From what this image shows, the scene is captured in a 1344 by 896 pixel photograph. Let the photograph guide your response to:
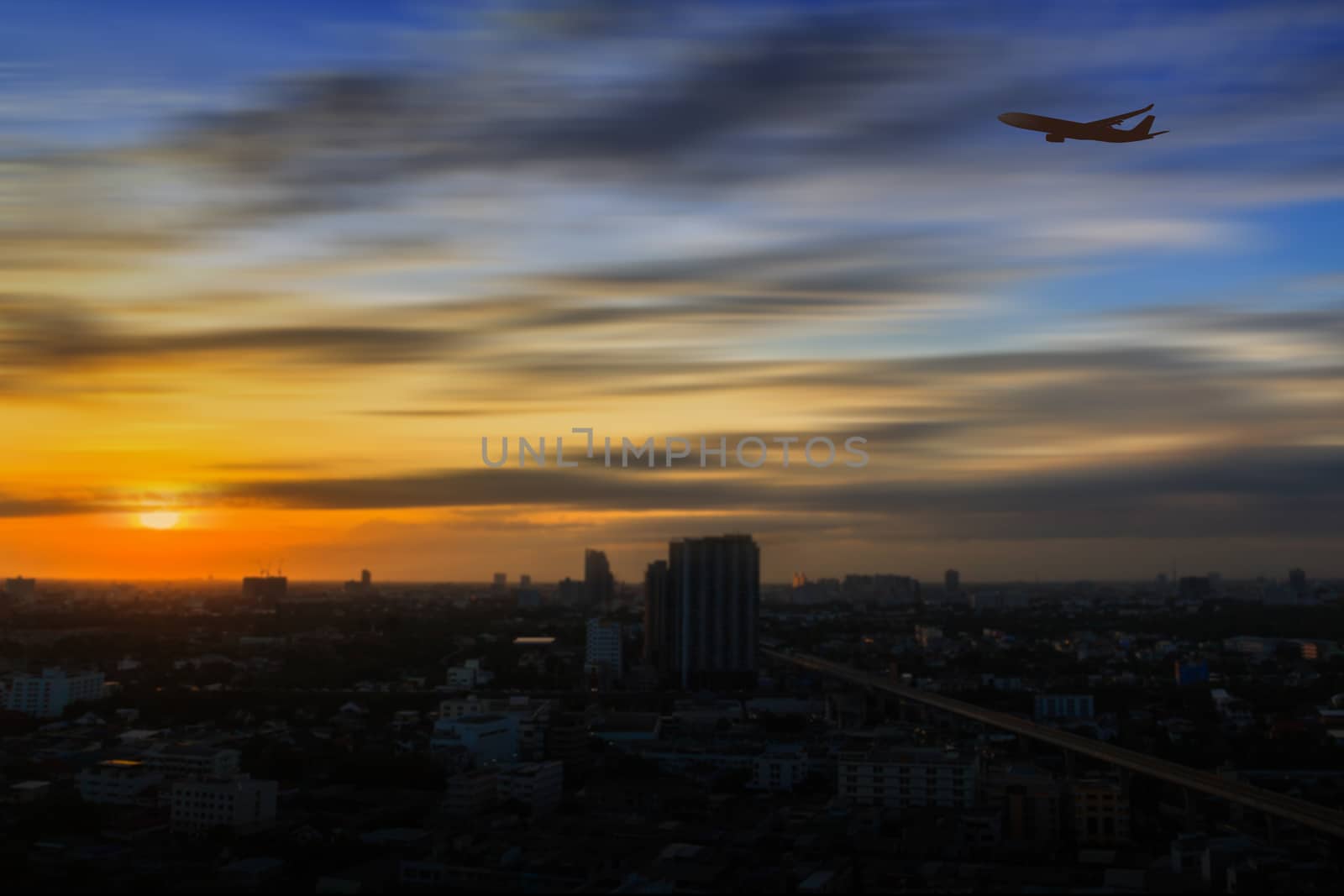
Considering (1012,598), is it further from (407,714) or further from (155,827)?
(155,827)

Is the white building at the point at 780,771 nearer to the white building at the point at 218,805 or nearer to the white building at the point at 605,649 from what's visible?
the white building at the point at 218,805

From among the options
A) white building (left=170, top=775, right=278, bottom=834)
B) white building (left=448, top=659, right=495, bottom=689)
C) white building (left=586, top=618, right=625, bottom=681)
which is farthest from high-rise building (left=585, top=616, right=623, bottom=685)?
white building (left=170, top=775, right=278, bottom=834)

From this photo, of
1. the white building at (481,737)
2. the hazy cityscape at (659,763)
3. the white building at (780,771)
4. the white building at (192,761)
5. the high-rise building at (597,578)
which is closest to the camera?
the hazy cityscape at (659,763)

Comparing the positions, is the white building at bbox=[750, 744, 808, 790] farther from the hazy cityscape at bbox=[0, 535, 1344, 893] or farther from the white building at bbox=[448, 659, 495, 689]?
the white building at bbox=[448, 659, 495, 689]

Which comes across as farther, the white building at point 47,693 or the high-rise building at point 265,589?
the high-rise building at point 265,589

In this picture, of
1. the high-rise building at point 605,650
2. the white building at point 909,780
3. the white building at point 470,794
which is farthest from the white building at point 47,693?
the white building at point 909,780

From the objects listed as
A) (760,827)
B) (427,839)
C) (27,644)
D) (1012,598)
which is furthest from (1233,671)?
(1012,598)
